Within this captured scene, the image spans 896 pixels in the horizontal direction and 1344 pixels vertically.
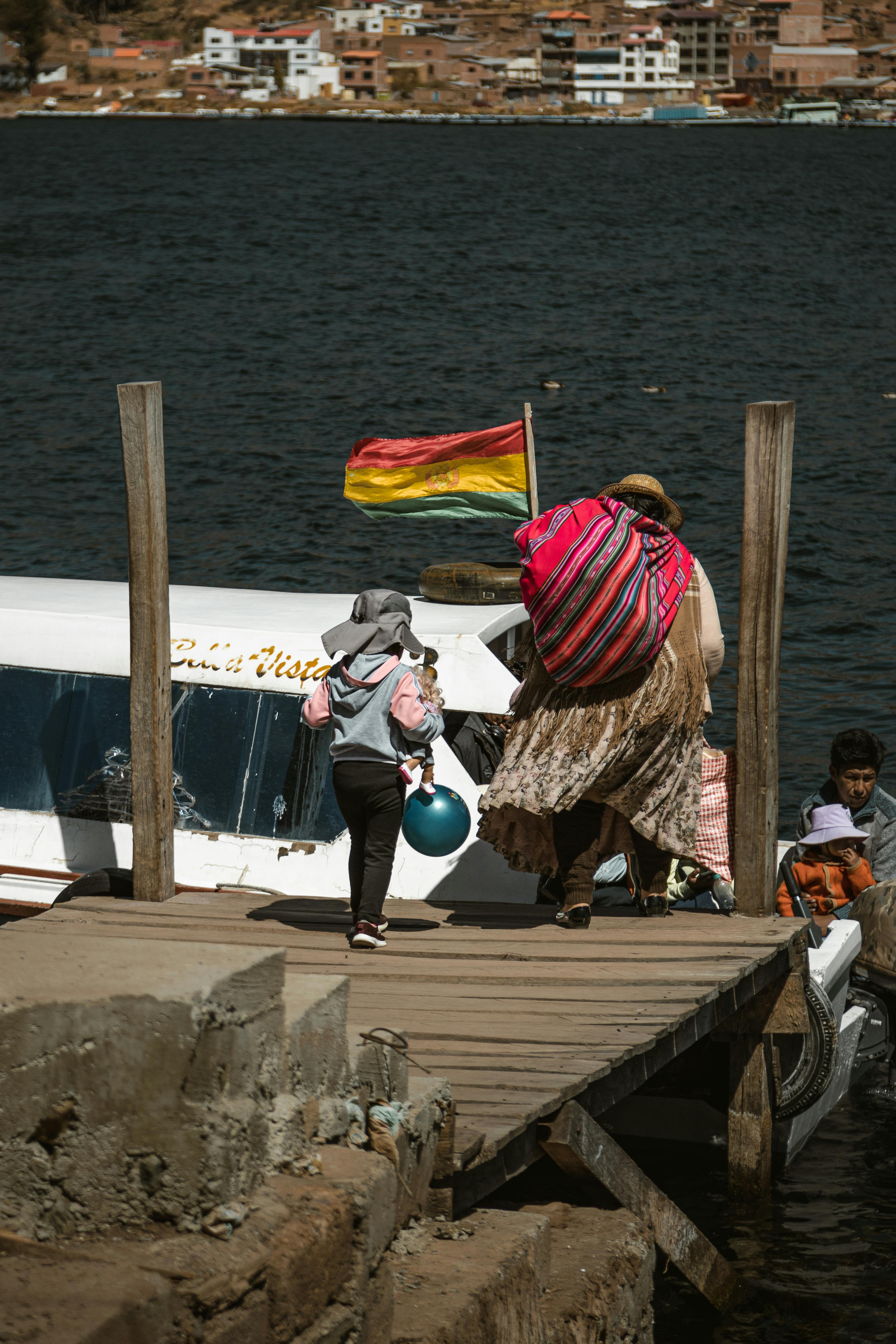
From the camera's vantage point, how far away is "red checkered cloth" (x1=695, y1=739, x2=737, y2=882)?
7.52 meters

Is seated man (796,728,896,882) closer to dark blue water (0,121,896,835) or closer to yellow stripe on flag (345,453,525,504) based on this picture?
yellow stripe on flag (345,453,525,504)

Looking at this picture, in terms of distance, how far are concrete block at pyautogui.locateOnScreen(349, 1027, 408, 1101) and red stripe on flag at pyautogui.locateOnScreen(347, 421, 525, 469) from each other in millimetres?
5818

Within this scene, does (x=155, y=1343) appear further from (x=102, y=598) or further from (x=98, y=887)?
(x=102, y=598)

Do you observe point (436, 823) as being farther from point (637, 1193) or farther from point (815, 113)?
point (815, 113)

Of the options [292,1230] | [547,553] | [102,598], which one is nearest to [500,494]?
[102,598]

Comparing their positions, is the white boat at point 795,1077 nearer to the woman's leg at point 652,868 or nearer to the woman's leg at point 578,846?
the woman's leg at point 652,868

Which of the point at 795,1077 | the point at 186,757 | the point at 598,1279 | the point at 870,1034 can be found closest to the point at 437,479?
the point at 186,757

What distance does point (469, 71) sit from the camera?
181250 millimetres

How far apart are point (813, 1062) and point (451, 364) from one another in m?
30.8

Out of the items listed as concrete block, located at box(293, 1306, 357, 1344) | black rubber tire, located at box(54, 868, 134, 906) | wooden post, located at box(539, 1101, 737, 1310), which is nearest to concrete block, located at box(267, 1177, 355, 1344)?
concrete block, located at box(293, 1306, 357, 1344)

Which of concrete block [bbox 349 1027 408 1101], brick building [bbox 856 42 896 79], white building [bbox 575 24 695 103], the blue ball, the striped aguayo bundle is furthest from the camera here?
brick building [bbox 856 42 896 79]

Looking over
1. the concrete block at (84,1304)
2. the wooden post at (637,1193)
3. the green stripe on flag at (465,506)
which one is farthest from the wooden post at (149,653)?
the concrete block at (84,1304)

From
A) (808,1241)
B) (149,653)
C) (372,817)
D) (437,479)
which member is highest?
(437,479)

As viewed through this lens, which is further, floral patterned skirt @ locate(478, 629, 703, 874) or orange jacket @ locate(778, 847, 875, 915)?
orange jacket @ locate(778, 847, 875, 915)
